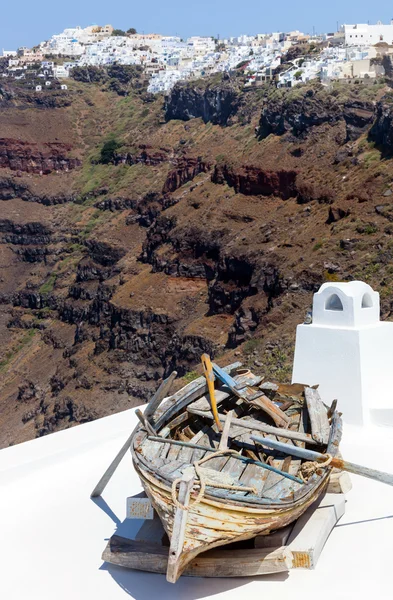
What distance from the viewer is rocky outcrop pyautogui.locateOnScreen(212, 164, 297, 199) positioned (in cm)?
4038

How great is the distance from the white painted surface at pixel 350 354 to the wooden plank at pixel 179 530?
3.61 meters

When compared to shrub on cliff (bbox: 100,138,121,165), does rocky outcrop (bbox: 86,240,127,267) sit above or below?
below

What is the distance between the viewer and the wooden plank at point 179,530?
5020 millimetres

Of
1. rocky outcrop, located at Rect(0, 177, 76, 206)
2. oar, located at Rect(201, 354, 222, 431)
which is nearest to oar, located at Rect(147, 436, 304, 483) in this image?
oar, located at Rect(201, 354, 222, 431)

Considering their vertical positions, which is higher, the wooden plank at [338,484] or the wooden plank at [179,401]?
the wooden plank at [179,401]

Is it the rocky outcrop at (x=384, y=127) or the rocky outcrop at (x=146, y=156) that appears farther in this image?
the rocky outcrop at (x=146, y=156)

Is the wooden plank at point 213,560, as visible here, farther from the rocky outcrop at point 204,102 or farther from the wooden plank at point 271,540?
the rocky outcrop at point 204,102

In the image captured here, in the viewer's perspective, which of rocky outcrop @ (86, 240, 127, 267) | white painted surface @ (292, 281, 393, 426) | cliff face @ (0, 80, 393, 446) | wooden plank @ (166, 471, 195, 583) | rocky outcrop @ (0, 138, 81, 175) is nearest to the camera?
wooden plank @ (166, 471, 195, 583)

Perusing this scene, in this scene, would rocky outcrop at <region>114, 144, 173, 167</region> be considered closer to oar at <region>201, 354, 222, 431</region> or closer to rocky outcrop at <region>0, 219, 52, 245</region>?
rocky outcrop at <region>0, 219, 52, 245</region>

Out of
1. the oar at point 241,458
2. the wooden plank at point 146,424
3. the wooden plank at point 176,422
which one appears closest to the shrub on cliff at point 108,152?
the wooden plank at point 176,422

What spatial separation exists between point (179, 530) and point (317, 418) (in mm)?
1855

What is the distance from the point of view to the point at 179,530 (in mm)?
5086

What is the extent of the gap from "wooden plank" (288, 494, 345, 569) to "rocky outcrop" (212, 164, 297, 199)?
34.1 meters

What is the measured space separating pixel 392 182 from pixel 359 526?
2916 centimetres
